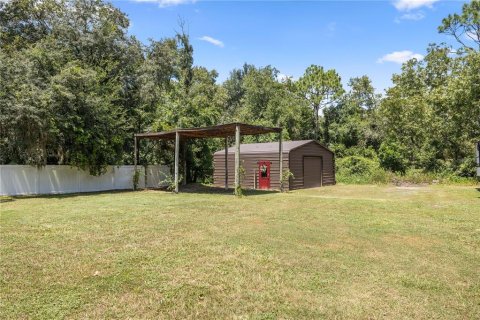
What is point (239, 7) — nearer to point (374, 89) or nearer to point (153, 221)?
point (153, 221)

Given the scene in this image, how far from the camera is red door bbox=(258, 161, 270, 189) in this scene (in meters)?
18.7

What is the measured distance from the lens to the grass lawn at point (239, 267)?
144 inches

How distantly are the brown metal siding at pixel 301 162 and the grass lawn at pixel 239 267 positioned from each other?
994 cm

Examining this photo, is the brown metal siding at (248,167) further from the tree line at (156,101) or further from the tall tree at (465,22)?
the tall tree at (465,22)

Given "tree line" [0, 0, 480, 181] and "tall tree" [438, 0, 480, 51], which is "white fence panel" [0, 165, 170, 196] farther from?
"tall tree" [438, 0, 480, 51]

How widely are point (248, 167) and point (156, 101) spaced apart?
699 cm

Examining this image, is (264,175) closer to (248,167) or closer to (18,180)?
(248,167)

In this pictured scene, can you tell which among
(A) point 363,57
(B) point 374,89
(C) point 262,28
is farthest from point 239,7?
(B) point 374,89

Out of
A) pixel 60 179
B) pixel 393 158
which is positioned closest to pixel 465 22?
pixel 393 158

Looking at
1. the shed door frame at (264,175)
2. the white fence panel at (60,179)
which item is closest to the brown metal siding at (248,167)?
the shed door frame at (264,175)

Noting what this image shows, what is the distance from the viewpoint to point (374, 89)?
36.9 m

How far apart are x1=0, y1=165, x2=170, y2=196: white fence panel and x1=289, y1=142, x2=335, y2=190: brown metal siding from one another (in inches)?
312

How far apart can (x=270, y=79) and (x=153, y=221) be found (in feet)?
101

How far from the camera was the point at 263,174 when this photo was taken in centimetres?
1884
